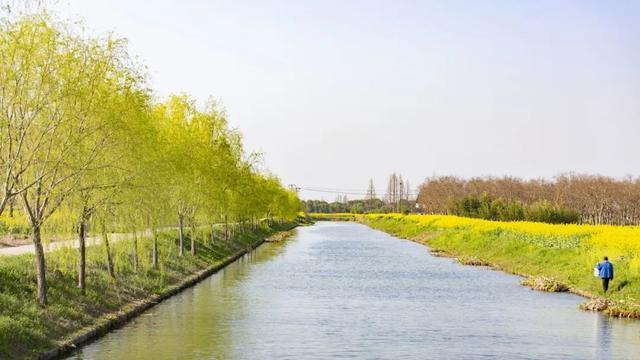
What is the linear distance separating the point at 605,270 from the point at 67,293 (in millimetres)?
27593

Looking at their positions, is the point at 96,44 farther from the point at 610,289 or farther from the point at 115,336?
the point at 610,289

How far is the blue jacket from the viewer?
4009 cm

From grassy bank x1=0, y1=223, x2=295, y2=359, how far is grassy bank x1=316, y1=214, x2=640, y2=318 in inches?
914

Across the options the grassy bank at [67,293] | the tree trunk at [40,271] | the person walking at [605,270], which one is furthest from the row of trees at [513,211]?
the tree trunk at [40,271]

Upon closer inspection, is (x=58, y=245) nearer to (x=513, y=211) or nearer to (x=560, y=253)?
(x=560, y=253)

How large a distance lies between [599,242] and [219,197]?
29.2 m

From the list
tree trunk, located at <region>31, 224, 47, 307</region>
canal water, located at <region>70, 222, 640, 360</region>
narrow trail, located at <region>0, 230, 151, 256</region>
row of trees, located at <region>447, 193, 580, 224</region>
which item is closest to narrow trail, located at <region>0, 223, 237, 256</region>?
narrow trail, located at <region>0, 230, 151, 256</region>

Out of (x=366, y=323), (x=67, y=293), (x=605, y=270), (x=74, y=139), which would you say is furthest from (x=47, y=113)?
(x=605, y=270)

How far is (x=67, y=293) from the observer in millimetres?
30250

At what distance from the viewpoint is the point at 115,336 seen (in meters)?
28.5

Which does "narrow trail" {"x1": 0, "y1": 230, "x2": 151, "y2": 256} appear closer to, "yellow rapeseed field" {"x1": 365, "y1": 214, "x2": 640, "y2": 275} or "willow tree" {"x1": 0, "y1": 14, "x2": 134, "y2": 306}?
"willow tree" {"x1": 0, "y1": 14, "x2": 134, "y2": 306}

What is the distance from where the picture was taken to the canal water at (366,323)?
2623 cm

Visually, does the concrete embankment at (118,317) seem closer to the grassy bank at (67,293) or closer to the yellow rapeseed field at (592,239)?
the grassy bank at (67,293)

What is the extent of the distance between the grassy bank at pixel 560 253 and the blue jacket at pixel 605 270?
932 millimetres
